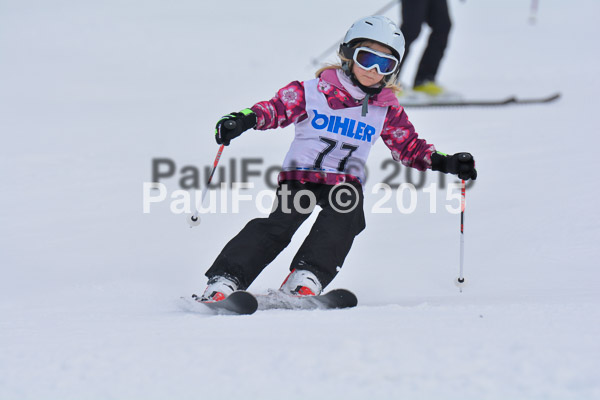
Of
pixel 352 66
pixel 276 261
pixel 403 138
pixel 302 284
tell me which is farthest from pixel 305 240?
pixel 276 261

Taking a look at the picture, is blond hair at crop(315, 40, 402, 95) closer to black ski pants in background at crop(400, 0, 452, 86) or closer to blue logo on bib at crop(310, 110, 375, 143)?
blue logo on bib at crop(310, 110, 375, 143)

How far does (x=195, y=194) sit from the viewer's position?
505 cm

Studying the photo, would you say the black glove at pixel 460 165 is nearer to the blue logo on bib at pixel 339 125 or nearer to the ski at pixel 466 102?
the blue logo on bib at pixel 339 125

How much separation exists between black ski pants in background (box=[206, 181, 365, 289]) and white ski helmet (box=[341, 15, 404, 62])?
0.61m

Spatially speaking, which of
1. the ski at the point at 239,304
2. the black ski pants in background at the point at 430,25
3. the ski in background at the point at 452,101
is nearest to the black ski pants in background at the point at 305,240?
the ski at the point at 239,304

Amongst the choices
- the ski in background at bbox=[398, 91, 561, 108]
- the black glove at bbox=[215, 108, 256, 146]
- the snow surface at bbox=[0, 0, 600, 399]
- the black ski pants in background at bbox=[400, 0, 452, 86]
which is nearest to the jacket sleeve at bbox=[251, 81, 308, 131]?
the black glove at bbox=[215, 108, 256, 146]

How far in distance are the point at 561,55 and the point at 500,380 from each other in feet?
31.0

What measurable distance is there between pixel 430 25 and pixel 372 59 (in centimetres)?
428

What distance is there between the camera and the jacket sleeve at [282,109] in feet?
10.3

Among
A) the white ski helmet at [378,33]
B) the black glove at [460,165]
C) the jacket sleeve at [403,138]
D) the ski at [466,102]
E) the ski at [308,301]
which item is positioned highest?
the ski at [466,102]

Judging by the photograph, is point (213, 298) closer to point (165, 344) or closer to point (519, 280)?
point (165, 344)

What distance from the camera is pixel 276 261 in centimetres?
391

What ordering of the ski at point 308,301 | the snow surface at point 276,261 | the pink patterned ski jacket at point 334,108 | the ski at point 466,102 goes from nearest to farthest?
the snow surface at point 276,261, the ski at point 308,301, the pink patterned ski jacket at point 334,108, the ski at point 466,102

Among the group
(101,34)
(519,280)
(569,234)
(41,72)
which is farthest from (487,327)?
(101,34)
